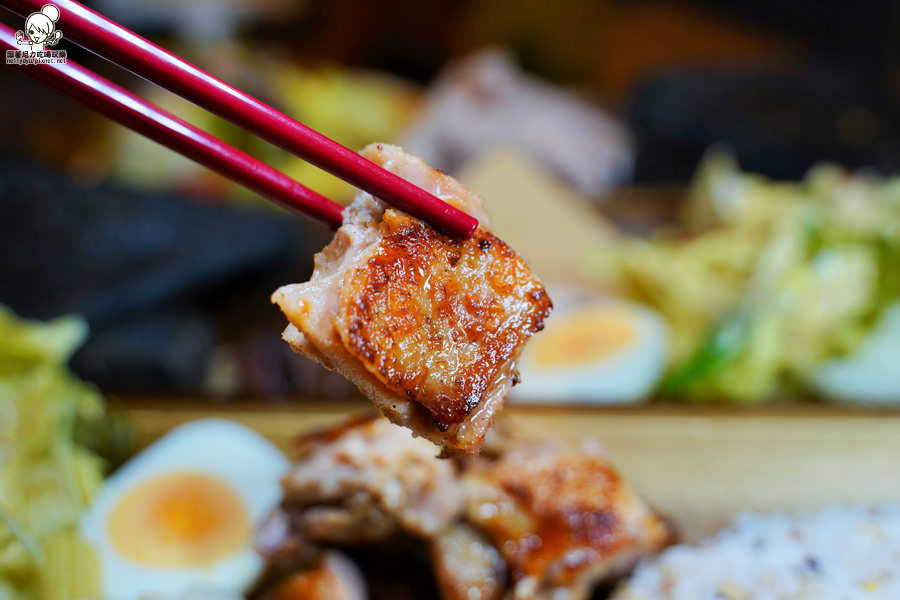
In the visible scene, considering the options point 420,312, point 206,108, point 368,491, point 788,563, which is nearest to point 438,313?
point 420,312

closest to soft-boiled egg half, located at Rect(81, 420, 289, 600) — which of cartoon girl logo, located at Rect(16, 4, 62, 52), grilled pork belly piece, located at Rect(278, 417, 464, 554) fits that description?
grilled pork belly piece, located at Rect(278, 417, 464, 554)

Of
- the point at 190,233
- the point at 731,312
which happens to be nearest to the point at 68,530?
the point at 190,233

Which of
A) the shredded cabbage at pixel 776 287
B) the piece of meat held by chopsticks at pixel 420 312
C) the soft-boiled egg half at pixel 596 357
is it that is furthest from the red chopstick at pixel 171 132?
the shredded cabbage at pixel 776 287

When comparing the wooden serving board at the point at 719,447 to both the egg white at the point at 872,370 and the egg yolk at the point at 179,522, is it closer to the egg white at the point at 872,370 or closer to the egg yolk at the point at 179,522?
the egg yolk at the point at 179,522

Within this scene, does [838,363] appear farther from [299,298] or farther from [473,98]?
[473,98]

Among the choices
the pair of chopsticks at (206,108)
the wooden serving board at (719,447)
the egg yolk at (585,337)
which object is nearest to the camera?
the pair of chopsticks at (206,108)

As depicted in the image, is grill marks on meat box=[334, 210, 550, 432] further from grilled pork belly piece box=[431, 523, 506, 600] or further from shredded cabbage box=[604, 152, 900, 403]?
shredded cabbage box=[604, 152, 900, 403]

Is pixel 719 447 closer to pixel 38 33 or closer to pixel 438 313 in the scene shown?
pixel 438 313
